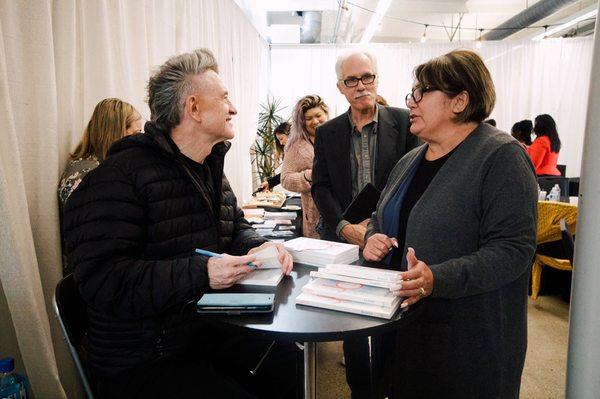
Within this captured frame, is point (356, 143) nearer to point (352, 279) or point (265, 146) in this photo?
point (352, 279)

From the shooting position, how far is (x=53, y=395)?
5.07ft

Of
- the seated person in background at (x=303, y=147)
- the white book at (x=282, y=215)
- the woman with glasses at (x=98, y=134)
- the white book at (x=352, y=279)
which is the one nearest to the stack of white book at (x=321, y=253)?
the white book at (x=352, y=279)

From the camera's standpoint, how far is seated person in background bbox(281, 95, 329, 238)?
2912 mm

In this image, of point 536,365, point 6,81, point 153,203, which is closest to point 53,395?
point 153,203

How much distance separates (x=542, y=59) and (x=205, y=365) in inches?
356

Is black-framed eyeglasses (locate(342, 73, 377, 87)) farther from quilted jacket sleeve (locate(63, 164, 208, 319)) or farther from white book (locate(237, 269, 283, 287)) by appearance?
quilted jacket sleeve (locate(63, 164, 208, 319))

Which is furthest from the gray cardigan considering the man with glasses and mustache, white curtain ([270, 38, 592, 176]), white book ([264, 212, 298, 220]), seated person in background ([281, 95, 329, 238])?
white curtain ([270, 38, 592, 176])

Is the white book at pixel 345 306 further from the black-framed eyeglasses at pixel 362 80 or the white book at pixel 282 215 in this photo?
the white book at pixel 282 215

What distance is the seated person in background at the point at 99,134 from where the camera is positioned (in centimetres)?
184

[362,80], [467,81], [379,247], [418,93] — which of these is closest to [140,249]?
[379,247]

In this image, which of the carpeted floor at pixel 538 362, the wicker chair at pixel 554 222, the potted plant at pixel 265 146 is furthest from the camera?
the potted plant at pixel 265 146

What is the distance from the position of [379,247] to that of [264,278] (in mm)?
431

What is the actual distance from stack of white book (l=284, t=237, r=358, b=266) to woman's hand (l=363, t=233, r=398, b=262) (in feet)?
0.22

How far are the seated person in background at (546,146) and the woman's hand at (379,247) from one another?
478cm
